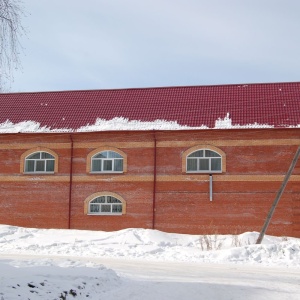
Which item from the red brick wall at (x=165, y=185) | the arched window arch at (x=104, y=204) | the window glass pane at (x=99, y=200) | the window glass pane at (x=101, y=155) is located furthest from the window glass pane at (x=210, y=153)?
the window glass pane at (x=99, y=200)

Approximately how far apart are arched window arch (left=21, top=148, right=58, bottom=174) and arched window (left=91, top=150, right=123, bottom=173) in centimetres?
198

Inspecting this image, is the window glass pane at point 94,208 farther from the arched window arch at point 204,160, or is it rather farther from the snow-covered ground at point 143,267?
the arched window arch at point 204,160

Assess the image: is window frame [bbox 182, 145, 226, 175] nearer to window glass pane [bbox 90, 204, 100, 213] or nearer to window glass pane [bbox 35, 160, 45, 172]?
window glass pane [bbox 90, 204, 100, 213]

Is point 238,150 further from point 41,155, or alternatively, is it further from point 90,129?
point 41,155

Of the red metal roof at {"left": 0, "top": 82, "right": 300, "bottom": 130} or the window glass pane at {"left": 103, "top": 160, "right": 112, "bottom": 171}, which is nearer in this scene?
the red metal roof at {"left": 0, "top": 82, "right": 300, "bottom": 130}

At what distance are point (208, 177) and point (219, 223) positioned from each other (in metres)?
2.17

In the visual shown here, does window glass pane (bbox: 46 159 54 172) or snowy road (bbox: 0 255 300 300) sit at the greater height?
window glass pane (bbox: 46 159 54 172)

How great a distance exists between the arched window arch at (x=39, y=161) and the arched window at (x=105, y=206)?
2.72 metres

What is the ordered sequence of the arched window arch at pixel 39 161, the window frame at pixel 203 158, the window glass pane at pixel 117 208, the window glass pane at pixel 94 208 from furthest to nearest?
the arched window arch at pixel 39 161 → the window glass pane at pixel 94 208 → the window glass pane at pixel 117 208 → the window frame at pixel 203 158

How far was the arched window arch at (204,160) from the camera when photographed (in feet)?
82.5

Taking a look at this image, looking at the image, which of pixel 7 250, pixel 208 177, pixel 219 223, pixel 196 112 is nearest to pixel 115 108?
pixel 196 112

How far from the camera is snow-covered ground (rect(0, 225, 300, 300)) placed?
9.59m

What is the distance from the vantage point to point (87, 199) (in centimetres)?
2608

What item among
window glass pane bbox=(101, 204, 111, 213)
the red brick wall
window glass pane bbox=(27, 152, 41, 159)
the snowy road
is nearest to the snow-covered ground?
the snowy road
